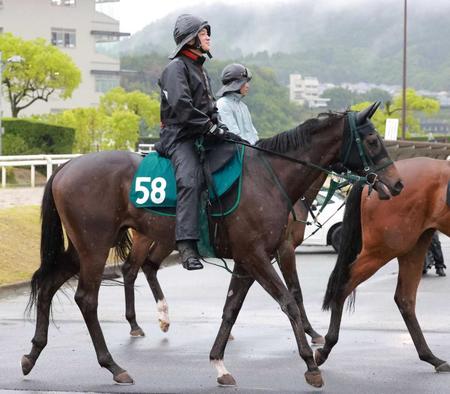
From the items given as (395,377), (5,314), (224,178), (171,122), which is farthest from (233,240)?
(5,314)

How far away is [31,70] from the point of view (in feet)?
203

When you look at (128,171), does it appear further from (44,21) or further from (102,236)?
(44,21)

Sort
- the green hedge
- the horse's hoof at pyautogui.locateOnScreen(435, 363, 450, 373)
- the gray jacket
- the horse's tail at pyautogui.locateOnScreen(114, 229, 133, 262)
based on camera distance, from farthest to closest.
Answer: the green hedge < the gray jacket < the horse's tail at pyautogui.locateOnScreen(114, 229, 133, 262) < the horse's hoof at pyautogui.locateOnScreen(435, 363, 450, 373)

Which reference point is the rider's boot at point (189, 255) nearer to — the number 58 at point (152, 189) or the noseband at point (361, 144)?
the number 58 at point (152, 189)

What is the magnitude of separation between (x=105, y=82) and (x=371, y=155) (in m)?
96.5

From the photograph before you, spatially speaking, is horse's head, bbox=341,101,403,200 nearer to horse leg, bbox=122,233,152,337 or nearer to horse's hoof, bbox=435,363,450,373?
horse's hoof, bbox=435,363,450,373

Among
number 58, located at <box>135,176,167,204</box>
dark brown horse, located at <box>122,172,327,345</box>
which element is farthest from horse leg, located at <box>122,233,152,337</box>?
number 58, located at <box>135,176,167,204</box>

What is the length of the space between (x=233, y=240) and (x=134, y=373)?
146 cm

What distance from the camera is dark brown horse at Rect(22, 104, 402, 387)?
872 cm

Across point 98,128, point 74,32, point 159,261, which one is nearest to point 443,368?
point 159,261

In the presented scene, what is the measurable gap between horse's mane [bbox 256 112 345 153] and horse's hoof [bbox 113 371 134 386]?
210 cm

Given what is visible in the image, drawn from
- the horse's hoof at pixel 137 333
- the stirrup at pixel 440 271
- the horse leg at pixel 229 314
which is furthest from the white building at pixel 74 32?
the horse leg at pixel 229 314

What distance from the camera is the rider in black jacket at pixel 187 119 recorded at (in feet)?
28.7

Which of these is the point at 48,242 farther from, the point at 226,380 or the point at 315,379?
the point at 315,379
